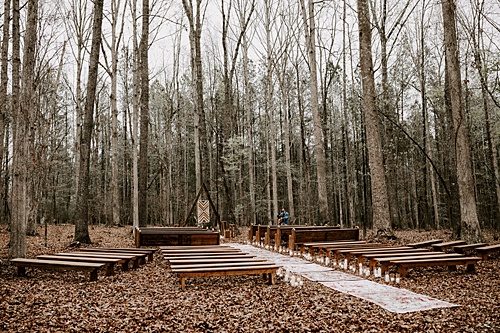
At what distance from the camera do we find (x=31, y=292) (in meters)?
5.61

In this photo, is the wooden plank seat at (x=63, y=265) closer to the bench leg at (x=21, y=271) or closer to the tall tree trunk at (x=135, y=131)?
the bench leg at (x=21, y=271)

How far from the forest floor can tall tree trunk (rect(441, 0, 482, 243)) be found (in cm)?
362

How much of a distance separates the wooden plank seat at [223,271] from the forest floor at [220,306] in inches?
8.9

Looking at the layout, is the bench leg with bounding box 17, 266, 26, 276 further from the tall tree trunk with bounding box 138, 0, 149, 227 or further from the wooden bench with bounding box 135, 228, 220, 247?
the tall tree trunk with bounding box 138, 0, 149, 227

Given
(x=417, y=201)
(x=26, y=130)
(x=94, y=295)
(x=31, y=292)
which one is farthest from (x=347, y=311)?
(x=417, y=201)

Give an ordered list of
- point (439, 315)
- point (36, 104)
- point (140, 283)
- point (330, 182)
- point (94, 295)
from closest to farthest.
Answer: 1. point (439, 315)
2. point (94, 295)
3. point (140, 283)
4. point (36, 104)
5. point (330, 182)

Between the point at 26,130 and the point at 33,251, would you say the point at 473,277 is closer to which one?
the point at 26,130

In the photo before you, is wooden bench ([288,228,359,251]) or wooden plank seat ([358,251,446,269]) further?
wooden bench ([288,228,359,251])

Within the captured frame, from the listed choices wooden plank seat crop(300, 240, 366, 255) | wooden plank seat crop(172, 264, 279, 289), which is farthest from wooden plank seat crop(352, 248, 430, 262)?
wooden plank seat crop(172, 264, 279, 289)

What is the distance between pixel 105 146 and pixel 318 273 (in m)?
32.8

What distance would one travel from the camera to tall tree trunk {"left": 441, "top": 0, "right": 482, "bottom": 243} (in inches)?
405

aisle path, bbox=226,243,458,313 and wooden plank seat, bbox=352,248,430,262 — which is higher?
wooden plank seat, bbox=352,248,430,262

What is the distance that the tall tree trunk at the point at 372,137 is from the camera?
1199cm

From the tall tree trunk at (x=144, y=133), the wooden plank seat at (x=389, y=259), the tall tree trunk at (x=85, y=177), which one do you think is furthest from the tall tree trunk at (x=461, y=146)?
the tall tree trunk at (x=144, y=133)
